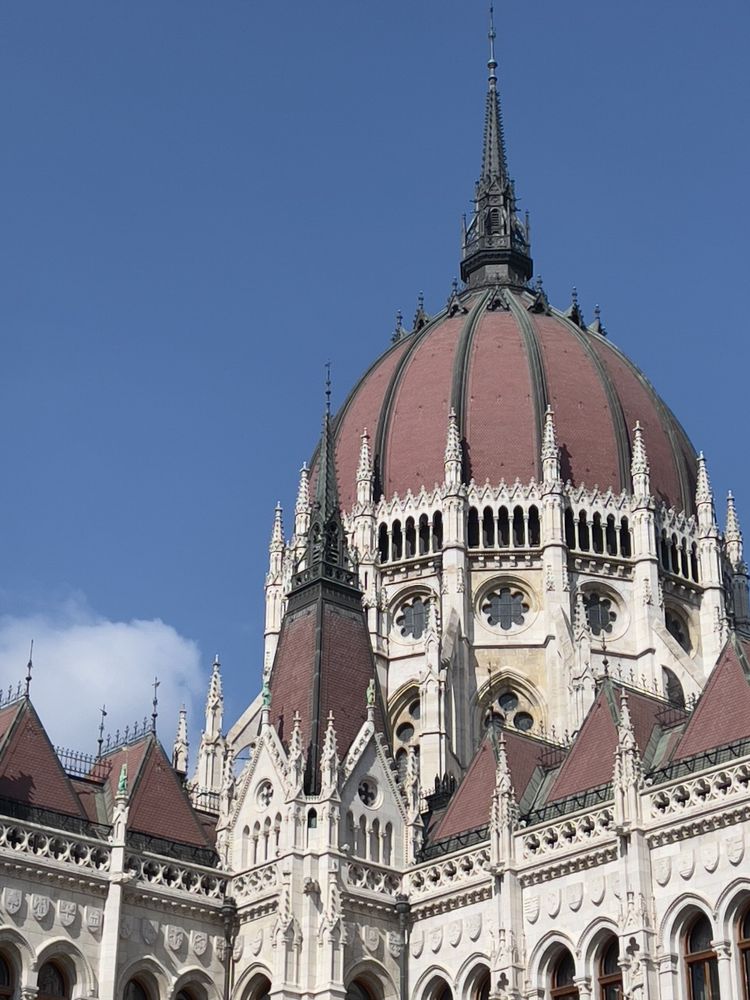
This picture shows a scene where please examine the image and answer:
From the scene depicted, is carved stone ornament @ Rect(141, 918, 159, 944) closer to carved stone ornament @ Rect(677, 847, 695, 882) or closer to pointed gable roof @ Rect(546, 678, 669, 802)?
pointed gable roof @ Rect(546, 678, 669, 802)

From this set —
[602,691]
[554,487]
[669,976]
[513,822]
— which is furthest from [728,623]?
[669,976]

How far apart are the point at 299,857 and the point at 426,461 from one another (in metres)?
24.9

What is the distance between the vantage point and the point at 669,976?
35719 millimetres

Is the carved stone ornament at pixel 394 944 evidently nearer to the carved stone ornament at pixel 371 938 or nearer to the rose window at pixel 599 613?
Result: the carved stone ornament at pixel 371 938

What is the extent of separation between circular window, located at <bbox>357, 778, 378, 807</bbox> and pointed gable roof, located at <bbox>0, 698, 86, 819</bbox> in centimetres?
691

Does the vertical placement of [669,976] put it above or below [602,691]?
below

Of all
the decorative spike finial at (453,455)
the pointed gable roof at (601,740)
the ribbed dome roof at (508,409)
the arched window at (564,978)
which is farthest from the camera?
the ribbed dome roof at (508,409)

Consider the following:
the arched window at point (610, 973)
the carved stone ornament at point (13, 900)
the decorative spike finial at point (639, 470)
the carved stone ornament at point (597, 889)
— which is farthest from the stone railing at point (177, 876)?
the decorative spike finial at point (639, 470)

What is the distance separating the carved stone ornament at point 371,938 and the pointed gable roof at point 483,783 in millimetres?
3080

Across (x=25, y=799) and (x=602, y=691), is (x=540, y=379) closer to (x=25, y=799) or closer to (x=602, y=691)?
(x=602, y=691)

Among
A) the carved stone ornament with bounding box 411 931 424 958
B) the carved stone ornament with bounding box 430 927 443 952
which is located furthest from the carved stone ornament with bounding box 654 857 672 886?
the carved stone ornament with bounding box 411 931 424 958

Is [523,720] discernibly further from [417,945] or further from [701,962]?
[701,962]

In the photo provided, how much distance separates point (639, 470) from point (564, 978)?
27175 millimetres

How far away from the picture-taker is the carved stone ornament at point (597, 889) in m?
37.8
